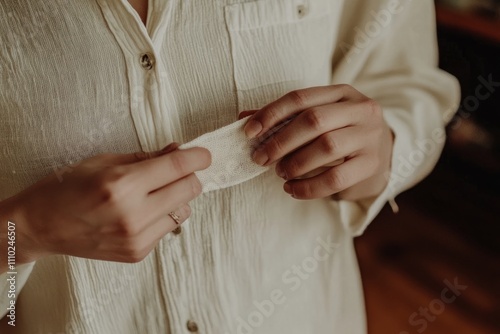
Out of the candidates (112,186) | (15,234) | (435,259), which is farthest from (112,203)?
(435,259)

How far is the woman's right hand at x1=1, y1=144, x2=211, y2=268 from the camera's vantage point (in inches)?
15.9

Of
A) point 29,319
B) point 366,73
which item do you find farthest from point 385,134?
point 29,319

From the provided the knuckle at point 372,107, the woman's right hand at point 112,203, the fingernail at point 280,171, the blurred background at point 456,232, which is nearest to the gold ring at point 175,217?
the woman's right hand at point 112,203

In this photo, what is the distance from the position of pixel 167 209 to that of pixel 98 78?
142mm

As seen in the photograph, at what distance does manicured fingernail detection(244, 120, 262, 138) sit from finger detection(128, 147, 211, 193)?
0.15ft

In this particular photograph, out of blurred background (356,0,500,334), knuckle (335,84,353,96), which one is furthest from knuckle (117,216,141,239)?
blurred background (356,0,500,334)

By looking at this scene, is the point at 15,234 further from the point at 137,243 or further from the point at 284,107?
the point at 284,107

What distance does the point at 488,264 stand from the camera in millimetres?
1602

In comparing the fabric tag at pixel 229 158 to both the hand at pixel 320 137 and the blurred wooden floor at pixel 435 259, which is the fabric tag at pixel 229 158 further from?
the blurred wooden floor at pixel 435 259

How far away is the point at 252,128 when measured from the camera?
454mm

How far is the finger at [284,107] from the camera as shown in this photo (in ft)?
1.48

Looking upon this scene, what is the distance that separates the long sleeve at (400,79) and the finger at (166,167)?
0.23 metres

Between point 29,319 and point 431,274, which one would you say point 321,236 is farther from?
point 431,274

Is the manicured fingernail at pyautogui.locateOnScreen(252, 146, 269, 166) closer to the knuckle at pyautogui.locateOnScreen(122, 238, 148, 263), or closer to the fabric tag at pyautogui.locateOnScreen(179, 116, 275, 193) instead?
the fabric tag at pyautogui.locateOnScreen(179, 116, 275, 193)
